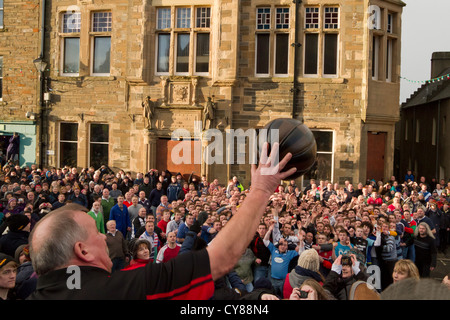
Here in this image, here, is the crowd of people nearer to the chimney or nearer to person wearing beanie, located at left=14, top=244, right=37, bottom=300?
person wearing beanie, located at left=14, top=244, right=37, bottom=300

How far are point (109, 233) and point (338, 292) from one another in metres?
4.04

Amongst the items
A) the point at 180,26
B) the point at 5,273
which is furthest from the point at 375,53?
the point at 5,273

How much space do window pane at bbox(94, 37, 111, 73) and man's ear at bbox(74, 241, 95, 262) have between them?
1914 cm

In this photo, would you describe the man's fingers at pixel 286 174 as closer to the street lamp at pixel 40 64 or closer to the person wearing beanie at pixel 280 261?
the person wearing beanie at pixel 280 261

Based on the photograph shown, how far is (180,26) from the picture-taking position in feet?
63.2

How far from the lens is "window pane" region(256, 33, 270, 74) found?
19.0 meters

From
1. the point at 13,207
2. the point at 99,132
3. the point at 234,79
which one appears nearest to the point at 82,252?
the point at 13,207

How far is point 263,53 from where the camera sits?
1898 cm

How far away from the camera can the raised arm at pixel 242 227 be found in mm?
1955

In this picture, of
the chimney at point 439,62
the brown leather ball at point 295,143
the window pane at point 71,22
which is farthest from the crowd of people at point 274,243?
the chimney at point 439,62

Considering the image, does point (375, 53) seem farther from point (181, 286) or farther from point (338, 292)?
point (181, 286)

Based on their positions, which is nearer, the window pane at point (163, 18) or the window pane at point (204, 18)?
the window pane at point (204, 18)

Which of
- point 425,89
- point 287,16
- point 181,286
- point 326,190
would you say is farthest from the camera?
point 425,89

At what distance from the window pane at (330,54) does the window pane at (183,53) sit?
529 centimetres
